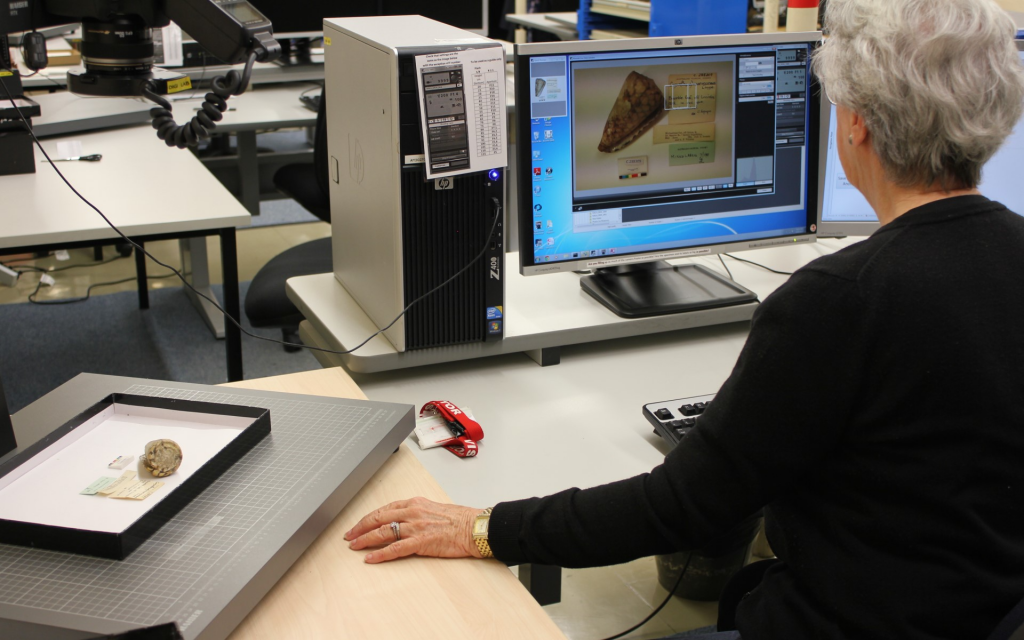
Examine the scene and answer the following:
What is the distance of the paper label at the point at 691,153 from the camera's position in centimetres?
151

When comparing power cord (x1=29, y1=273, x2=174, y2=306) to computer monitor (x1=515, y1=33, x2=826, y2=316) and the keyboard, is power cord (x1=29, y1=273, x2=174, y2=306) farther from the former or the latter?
the keyboard

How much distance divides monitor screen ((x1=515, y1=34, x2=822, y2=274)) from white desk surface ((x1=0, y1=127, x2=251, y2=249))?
3.17 feet

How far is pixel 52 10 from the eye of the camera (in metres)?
1.17

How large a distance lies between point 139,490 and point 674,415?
0.71 metres

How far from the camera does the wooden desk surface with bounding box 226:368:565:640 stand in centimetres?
83

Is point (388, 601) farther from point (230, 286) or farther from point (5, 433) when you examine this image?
point (230, 286)

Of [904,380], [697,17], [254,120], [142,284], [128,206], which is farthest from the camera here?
[142,284]

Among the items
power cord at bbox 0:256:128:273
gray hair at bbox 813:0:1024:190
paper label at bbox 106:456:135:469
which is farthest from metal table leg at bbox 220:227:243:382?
power cord at bbox 0:256:128:273

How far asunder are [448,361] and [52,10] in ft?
2.43

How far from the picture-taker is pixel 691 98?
1.49 metres

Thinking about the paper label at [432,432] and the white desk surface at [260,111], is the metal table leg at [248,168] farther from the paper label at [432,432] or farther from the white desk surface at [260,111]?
the paper label at [432,432]

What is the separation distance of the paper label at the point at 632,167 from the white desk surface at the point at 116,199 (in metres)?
1.02

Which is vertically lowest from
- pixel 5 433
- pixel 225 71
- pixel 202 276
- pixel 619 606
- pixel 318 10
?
pixel 619 606

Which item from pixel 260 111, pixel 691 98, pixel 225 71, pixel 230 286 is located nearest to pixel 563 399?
pixel 691 98
